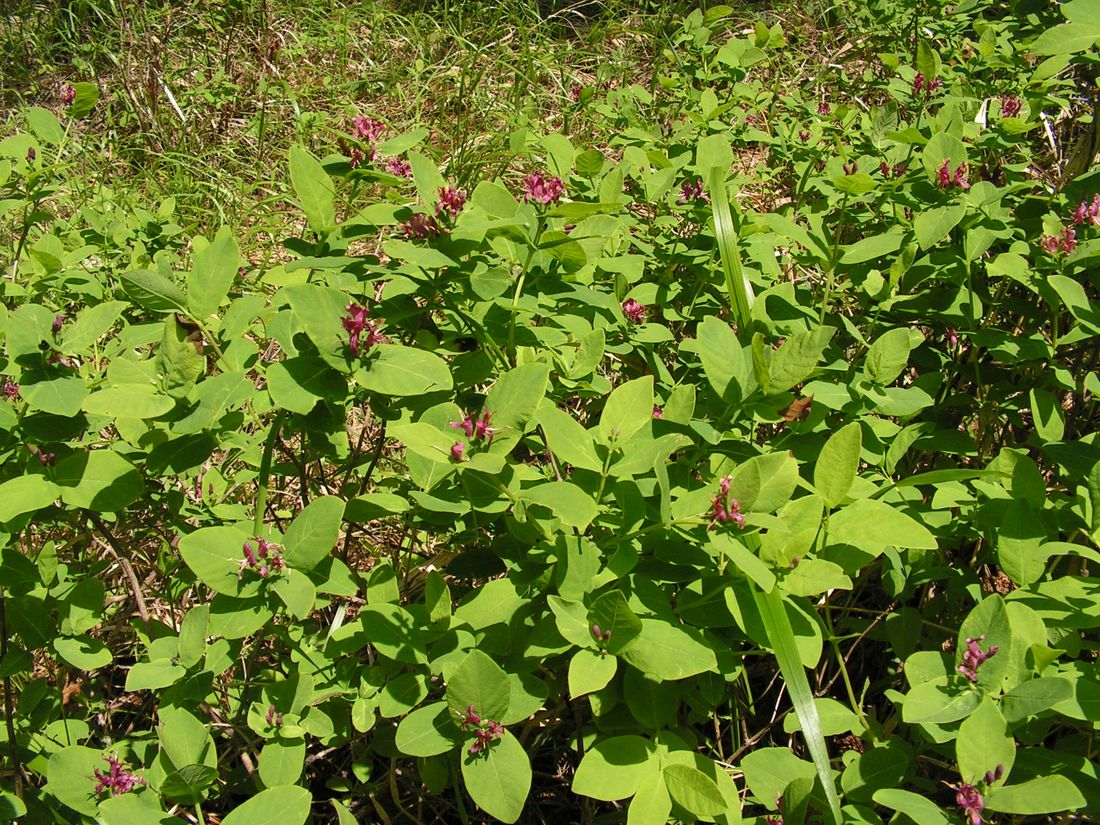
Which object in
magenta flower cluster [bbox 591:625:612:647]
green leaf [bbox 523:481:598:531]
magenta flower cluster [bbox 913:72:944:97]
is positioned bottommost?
magenta flower cluster [bbox 591:625:612:647]

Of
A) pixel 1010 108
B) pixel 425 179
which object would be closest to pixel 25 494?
pixel 425 179

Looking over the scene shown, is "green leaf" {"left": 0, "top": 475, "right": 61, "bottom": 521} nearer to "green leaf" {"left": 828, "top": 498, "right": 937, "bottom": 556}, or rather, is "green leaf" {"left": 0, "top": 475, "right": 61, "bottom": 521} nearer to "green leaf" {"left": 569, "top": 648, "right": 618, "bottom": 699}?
"green leaf" {"left": 569, "top": 648, "right": 618, "bottom": 699}

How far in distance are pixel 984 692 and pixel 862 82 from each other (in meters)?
3.71

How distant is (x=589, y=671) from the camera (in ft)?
5.00

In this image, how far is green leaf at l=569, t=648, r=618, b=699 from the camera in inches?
59.1

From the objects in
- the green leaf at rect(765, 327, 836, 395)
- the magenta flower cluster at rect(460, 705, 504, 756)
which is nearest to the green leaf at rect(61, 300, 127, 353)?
the magenta flower cluster at rect(460, 705, 504, 756)

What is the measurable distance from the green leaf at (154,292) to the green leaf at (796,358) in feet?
3.52

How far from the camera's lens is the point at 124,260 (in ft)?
10.5

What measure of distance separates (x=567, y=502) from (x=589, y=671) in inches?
11.1

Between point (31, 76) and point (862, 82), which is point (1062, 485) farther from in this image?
point (31, 76)

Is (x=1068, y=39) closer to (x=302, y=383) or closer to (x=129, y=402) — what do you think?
(x=302, y=383)

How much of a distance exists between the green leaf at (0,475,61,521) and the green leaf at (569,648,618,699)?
0.94m

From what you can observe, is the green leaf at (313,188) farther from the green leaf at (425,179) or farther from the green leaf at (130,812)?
the green leaf at (130,812)

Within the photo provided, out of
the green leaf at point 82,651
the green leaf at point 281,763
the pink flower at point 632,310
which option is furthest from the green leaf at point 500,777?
the pink flower at point 632,310
